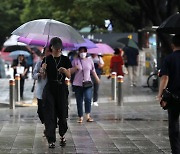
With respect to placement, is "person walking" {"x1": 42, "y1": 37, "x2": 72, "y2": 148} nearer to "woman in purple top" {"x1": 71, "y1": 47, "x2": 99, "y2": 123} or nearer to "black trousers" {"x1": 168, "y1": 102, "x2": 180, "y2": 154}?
"black trousers" {"x1": 168, "y1": 102, "x2": 180, "y2": 154}

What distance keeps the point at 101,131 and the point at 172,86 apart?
143 inches

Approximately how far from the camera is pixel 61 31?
9.01m

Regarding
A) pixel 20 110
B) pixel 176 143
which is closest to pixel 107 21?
pixel 20 110

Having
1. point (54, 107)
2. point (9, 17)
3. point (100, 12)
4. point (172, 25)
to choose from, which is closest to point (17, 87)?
point (54, 107)

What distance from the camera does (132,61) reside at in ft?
74.8

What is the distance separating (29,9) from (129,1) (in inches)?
837

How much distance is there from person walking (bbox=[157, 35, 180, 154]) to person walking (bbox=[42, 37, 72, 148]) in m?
2.11

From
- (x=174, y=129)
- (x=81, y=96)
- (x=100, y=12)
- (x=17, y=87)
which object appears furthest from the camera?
(x=100, y=12)

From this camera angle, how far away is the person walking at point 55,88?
27.9 feet

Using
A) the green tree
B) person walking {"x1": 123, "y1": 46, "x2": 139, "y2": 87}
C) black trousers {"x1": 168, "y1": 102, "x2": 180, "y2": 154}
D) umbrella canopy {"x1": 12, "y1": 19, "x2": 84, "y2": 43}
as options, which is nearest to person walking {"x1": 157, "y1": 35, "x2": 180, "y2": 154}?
black trousers {"x1": 168, "y1": 102, "x2": 180, "y2": 154}

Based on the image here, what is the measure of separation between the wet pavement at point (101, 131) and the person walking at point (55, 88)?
0.47 meters

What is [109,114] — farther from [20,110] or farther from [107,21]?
[107,21]

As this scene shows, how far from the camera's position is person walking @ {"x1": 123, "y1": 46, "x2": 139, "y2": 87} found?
2275 centimetres

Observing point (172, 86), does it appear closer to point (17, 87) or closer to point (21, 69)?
point (17, 87)
